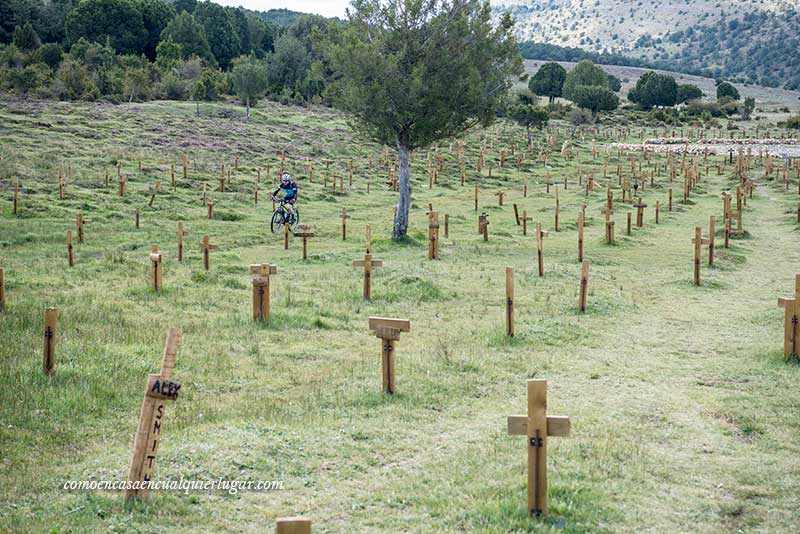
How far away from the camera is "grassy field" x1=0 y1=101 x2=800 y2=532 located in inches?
344

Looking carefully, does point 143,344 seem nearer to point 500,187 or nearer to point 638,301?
point 638,301

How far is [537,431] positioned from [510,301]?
811 centimetres

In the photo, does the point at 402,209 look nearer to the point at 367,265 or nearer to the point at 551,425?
the point at 367,265

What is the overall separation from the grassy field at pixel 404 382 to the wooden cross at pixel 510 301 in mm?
340

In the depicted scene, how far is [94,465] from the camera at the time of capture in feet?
31.4

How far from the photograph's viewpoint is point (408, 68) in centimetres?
3181

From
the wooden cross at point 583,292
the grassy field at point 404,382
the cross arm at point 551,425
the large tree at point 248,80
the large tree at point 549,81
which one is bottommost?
the grassy field at point 404,382

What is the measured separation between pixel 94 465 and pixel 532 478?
4434 millimetres

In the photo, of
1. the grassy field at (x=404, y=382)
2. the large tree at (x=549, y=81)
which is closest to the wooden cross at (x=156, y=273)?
the grassy field at (x=404, y=382)

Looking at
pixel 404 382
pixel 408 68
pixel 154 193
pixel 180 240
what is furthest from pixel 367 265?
pixel 154 193

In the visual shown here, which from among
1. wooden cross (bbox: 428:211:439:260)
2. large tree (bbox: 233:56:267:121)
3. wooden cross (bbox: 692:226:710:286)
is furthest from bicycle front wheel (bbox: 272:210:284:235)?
large tree (bbox: 233:56:267:121)

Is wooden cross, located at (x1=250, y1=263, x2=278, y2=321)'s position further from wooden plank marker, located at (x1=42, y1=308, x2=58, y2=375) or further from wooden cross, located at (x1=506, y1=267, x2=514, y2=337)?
wooden plank marker, located at (x1=42, y1=308, x2=58, y2=375)

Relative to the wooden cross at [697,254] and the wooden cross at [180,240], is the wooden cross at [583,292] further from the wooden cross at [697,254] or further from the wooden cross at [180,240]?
the wooden cross at [180,240]

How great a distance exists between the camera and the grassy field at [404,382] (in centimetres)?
874
